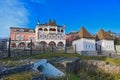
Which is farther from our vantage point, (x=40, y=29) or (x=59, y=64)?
(x=40, y=29)

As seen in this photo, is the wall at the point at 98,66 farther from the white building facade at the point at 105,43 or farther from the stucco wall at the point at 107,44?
the stucco wall at the point at 107,44

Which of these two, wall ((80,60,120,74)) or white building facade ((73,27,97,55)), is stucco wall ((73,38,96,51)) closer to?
white building facade ((73,27,97,55))

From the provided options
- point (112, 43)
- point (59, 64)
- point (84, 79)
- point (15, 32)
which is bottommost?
point (84, 79)

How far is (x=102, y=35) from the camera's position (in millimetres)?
42812

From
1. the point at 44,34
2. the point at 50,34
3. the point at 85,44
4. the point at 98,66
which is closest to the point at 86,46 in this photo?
the point at 85,44

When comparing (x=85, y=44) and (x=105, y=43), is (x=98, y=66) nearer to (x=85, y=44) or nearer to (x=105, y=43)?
(x=85, y=44)

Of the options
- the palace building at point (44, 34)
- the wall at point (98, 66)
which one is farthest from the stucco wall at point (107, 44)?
the wall at point (98, 66)

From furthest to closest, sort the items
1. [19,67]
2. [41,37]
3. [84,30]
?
[41,37]
[84,30]
[19,67]

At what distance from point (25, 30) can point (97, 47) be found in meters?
22.8

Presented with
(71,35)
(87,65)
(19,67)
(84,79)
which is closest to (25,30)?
(71,35)

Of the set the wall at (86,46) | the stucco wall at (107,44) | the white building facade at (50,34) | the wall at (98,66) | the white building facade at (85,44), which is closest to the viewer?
the wall at (98,66)

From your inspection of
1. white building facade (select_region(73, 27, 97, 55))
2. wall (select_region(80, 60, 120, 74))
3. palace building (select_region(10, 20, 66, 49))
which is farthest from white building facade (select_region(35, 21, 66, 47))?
wall (select_region(80, 60, 120, 74))

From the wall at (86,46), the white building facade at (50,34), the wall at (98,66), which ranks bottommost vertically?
the wall at (98,66)

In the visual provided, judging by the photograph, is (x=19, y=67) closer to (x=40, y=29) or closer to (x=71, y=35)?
(x=40, y=29)
